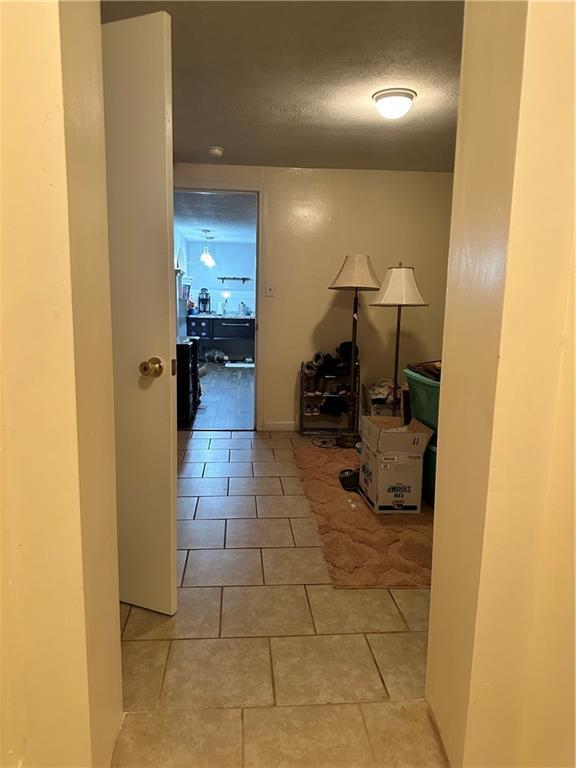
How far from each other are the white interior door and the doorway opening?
8.68 feet

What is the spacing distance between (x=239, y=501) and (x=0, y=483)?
1.98m

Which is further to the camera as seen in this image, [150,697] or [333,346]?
[333,346]

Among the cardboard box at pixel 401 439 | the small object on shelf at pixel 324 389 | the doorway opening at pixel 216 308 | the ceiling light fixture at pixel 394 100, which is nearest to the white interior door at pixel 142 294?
the cardboard box at pixel 401 439

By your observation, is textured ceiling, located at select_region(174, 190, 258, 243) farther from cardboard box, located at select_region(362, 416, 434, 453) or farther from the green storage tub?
the green storage tub

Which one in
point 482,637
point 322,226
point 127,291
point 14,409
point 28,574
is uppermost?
point 322,226

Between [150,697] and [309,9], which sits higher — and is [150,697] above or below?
below

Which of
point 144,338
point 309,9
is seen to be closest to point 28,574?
point 144,338

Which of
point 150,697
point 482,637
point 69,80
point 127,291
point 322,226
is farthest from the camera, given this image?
point 322,226

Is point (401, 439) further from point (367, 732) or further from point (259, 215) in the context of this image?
point (259, 215)

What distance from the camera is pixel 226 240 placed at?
9695mm

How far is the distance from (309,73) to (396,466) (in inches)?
78.7

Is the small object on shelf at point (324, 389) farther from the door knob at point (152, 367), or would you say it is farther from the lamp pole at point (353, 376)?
the door knob at point (152, 367)

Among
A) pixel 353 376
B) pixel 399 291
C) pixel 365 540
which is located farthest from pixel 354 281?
pixel 365 540

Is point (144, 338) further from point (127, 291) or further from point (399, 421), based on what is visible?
point (399, 421)
